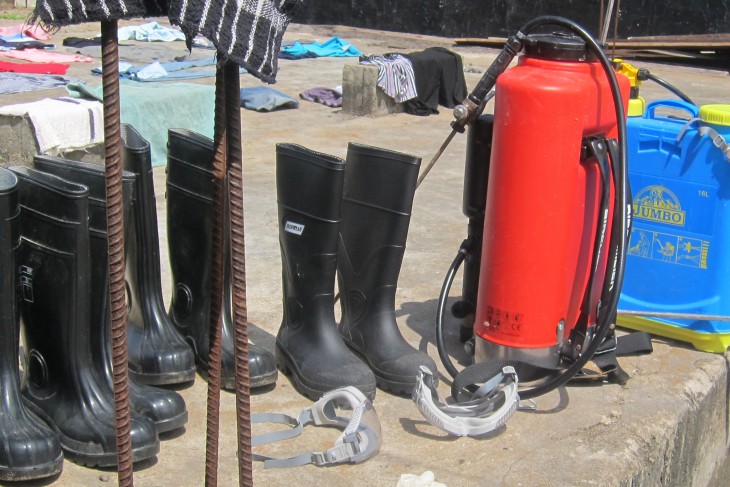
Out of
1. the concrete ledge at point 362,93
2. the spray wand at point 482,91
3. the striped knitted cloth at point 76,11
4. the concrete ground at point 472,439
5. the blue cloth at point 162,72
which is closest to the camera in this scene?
the striped knitted cloth at point 76,11

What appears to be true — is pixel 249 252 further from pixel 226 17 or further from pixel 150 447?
pixel 226 17

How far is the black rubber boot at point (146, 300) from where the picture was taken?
8.14 ft

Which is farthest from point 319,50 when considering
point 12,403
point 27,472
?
point 27,472

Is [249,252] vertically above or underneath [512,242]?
underneath

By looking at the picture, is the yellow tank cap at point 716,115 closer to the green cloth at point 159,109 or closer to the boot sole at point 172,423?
the boot sole at point 172,423

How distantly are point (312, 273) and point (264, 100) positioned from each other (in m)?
4.73

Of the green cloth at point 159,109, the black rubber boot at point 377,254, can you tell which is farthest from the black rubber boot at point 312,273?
the green cloth at point 159,109

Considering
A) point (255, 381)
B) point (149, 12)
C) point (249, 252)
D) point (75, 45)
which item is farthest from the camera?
point (75, 45)

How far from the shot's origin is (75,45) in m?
10.1

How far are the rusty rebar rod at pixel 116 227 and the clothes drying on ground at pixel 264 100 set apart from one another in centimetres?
580

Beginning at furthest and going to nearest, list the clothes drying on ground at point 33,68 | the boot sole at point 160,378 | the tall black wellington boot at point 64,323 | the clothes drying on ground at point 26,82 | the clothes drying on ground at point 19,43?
1. the clothes drying on ground at point 19,43
2. the clothes drying on ground at point 33,68
3. the clothes drying on ground at point 26,82
4. the boot sole at point 160,378
5. the tall black wellington boot at point 64,323

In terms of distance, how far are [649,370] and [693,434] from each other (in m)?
0.24

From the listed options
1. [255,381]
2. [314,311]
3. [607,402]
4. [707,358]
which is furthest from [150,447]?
[707,358]

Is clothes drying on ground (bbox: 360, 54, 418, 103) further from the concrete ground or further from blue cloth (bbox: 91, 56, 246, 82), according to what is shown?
the concrete ground
